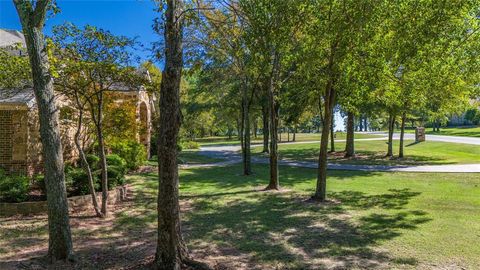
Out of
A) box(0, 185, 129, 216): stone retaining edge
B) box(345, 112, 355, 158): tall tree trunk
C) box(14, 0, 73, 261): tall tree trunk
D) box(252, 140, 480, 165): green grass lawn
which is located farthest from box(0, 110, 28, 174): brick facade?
box(345, 112, 355, 158): tall tree trunk

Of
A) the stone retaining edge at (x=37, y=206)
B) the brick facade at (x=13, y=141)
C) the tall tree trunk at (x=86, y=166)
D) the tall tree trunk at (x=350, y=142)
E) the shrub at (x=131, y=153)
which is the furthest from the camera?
the tall tree trunk at (x=350, y=142)

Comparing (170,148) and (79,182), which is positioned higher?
(170,148)

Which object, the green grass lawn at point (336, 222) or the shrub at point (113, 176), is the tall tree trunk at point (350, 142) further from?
the shrub at point (113, 176)

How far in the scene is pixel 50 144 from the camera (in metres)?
5.93

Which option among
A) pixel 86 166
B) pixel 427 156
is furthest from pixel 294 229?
pixel 427 156

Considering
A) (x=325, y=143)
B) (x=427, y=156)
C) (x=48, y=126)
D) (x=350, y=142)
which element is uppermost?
(x=48, y=126)

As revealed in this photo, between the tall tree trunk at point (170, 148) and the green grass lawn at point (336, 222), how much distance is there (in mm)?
1179

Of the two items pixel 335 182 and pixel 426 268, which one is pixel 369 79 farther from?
pixel 335 182

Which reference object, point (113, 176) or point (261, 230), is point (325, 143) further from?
point (113, 176)

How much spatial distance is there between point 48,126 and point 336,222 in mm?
6470

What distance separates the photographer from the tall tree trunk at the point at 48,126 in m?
5.84

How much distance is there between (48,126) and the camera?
5930mm

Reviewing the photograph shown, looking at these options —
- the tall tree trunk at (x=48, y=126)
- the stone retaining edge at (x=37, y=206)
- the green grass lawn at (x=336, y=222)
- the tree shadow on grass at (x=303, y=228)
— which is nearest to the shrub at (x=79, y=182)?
the stone retaining edge at (x=37, y=206)

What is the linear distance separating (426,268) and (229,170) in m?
14.0
